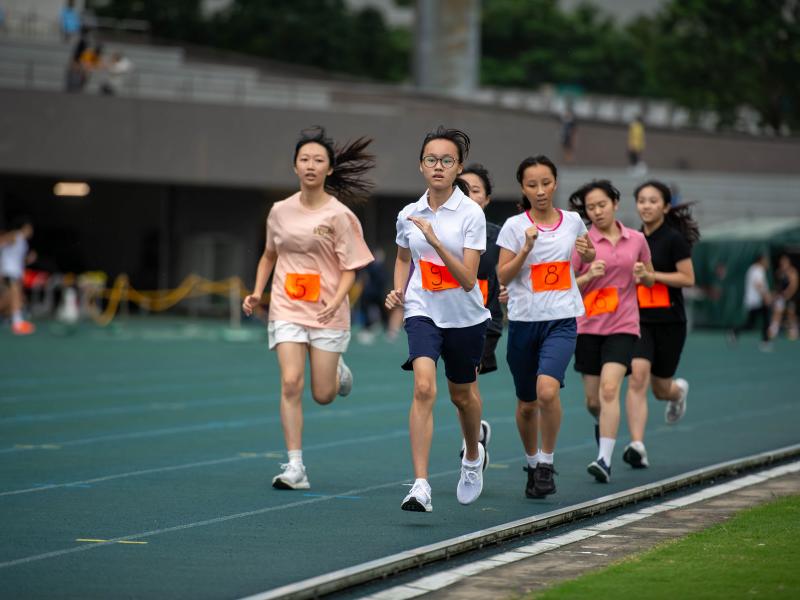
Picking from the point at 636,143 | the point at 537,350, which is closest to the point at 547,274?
the point at 537,350

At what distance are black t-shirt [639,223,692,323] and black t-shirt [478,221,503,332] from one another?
4.54ft

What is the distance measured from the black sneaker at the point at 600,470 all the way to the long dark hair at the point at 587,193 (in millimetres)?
1832

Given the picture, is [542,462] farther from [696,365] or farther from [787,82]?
[787,82]

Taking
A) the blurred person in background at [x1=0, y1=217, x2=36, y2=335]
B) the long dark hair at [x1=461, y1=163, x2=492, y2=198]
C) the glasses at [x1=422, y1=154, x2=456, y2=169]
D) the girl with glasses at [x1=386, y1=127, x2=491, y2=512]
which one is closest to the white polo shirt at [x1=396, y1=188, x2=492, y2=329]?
the girl with glasses at [x1=386, y1=127, x2=491, y2=512]

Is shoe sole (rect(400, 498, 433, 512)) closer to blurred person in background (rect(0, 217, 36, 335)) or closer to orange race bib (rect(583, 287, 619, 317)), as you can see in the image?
orange race bib (rect(583, 287, 619, 317))

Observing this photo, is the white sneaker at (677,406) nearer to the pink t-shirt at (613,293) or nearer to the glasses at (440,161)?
A: the pink t-shirt at (613,293)

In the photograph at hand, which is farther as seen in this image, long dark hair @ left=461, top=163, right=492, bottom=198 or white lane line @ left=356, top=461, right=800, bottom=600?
long dark hair @ left=461, top=163, right=492, bottom=198

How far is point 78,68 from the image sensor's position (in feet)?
135

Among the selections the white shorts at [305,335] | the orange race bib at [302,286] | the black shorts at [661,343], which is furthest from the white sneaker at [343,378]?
the black shorts at [661,343]

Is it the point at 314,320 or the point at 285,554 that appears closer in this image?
the point at 285,554

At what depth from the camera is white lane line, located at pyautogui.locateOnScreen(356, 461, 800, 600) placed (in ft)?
20.5

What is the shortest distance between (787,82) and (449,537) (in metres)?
51.2

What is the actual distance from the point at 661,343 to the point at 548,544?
3.95 metres

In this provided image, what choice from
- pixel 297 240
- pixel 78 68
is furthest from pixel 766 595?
pixel 78 68
